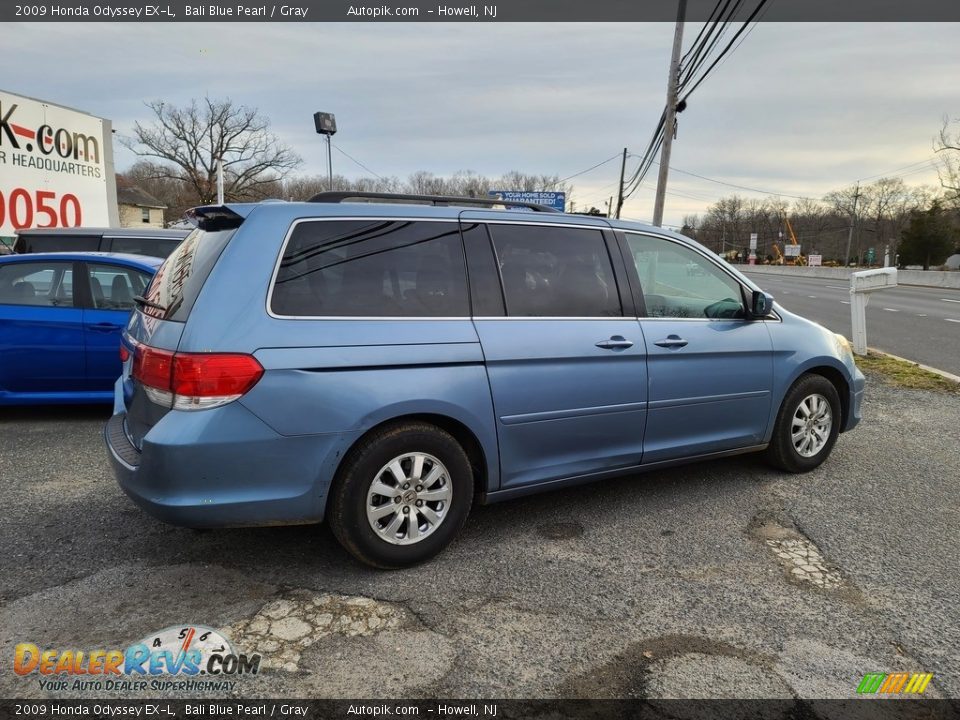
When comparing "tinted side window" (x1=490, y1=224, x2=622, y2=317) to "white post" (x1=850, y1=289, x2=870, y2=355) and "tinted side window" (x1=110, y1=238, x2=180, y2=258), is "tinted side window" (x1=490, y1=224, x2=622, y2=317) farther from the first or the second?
"white post" (x1=850, y1=289, x2=870, y2=355)

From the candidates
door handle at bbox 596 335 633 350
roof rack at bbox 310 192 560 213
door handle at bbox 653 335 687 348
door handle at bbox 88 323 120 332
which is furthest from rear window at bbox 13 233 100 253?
door handle at bbox 653 335 687 348

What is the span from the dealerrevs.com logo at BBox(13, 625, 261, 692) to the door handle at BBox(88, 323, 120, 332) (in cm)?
384

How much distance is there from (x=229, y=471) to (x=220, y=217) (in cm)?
123

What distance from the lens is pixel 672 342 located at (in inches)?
155

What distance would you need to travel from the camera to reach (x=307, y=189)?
171 ft

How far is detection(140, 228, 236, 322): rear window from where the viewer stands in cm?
295

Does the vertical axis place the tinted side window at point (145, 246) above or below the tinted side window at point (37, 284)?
above

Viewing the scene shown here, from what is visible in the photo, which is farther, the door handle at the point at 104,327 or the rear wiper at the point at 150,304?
the door handle at the point at 104,327

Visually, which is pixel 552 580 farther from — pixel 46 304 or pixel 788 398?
pixel 46 304

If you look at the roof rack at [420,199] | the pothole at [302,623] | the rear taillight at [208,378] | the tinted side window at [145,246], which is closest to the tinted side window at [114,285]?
the tinted side window at [145,246]

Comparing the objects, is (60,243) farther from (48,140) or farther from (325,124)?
(325,124)

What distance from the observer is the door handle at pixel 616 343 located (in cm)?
367

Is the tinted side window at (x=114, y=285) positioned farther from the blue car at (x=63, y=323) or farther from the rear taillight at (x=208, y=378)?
the rear taillight at (x=208, y=378)

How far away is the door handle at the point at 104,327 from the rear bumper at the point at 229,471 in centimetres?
339
